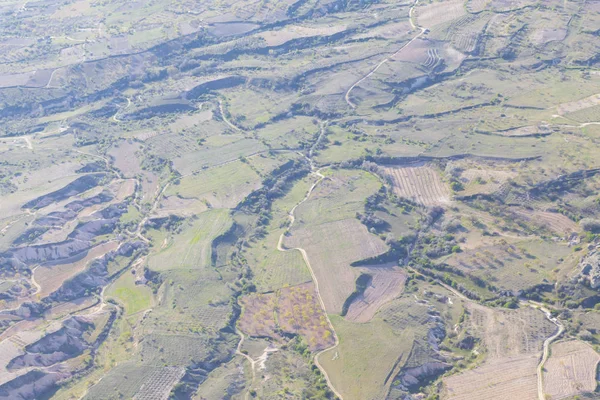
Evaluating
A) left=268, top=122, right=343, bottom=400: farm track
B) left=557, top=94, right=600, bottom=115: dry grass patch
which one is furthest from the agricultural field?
left=557, top=94, right=600, bottom=115: dry grass patch

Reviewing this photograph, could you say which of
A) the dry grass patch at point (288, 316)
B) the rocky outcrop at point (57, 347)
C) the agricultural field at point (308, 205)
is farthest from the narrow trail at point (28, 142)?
the dry grass patch at point (288, 316)

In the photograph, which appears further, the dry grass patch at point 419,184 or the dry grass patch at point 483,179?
the dry grass patch at point 419,184

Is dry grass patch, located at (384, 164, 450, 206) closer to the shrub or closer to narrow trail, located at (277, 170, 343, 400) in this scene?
narrow trail, located at (277, 170, 343, 400)

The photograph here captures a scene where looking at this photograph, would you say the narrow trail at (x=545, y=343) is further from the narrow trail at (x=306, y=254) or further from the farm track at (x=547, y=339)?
the narrow trail at (x=306, y=254)

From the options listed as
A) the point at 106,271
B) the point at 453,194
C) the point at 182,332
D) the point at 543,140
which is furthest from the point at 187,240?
the point at 543,140

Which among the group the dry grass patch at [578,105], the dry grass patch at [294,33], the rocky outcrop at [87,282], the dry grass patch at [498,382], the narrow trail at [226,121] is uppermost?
the dry grass patch at [294,33]

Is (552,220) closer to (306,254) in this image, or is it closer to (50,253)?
(306,254)
